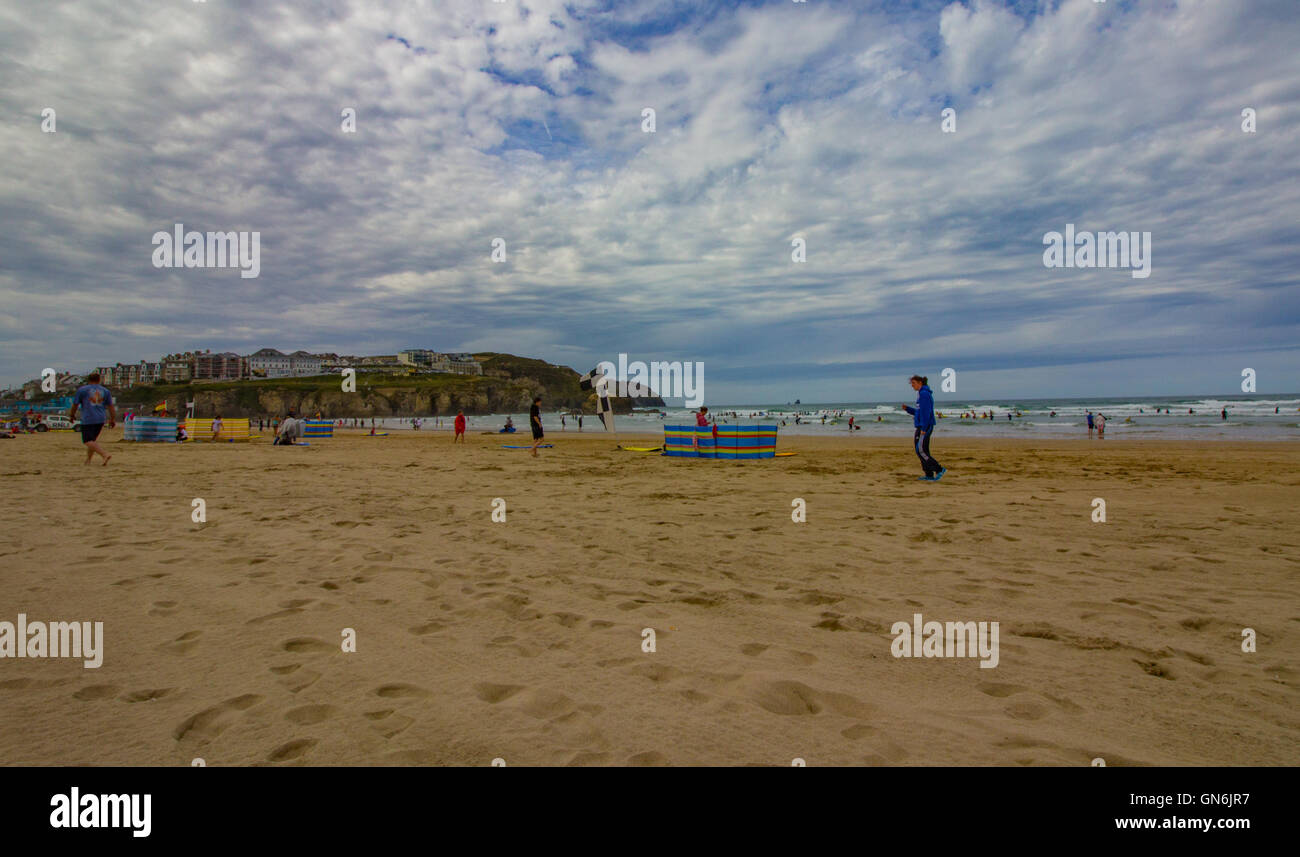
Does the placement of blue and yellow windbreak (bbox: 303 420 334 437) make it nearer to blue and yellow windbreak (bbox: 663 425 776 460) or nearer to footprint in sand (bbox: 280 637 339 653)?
blue and yellow windbreak (bbox: 663 425 776 460)

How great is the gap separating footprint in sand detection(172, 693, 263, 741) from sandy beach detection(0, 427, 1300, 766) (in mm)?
13

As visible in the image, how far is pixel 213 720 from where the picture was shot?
2711mm

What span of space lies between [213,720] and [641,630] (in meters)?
2.28

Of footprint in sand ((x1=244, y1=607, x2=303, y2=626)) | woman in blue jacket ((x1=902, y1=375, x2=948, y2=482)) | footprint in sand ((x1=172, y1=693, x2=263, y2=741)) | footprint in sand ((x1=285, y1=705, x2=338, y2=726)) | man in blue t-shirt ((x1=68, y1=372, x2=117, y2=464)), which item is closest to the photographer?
footprint in sand ((x1=172, y1=693, x2=263, y2=741))

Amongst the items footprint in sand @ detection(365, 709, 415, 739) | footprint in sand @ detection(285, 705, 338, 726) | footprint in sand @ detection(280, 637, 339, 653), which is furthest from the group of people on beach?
footprint in sand @ detection(285, 705, 338, 726)

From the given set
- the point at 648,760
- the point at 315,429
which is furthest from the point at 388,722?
the point at 315,429

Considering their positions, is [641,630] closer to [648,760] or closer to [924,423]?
[648,760]

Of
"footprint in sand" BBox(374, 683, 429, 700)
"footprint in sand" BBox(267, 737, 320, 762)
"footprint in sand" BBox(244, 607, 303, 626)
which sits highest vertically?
"footprint in sand" BBox(244, 607, 303, 626)

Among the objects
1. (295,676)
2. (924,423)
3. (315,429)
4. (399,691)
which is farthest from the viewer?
(315,429)

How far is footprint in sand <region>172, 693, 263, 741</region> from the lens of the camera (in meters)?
2.57

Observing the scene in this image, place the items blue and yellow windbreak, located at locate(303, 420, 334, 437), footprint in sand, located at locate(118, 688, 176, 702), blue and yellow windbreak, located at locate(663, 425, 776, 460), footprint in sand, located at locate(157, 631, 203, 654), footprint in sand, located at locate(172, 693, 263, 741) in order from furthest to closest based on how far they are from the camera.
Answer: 1. blue and yellow windbreak, located at locate(303, 420, 334, 437)
2. blue and yellow windbreak, located at locate(663, 425, 776, 460)
3. footprint in sand, located at locate(157, 631, 203, 654)
4. footprint in sand, located at locate(118, 688, 176, 702)
5. footprint in sand, located at locate(172, 693, 263, 741)
